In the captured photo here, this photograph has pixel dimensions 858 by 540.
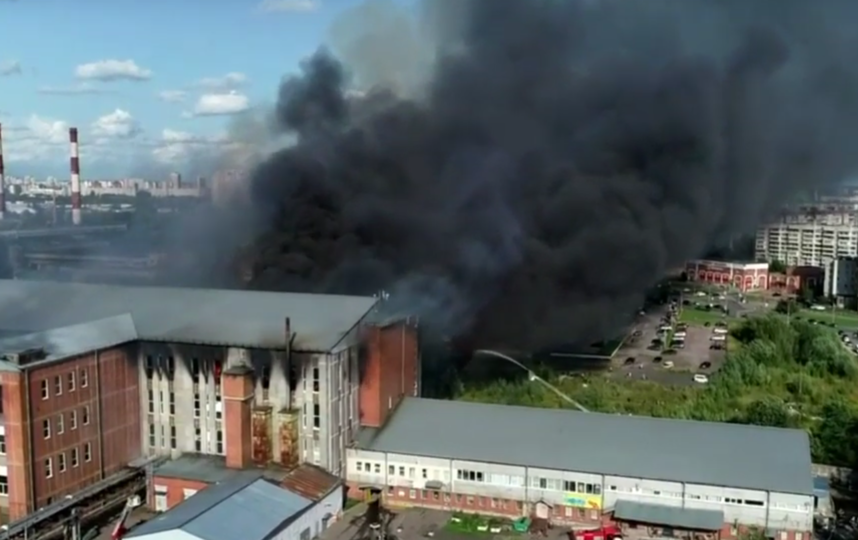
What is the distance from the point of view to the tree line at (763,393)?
1352cm

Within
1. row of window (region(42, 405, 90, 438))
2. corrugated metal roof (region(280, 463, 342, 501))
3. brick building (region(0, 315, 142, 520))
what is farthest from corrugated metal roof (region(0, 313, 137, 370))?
corrugated metal roof (region(280, 463, 342, 501))

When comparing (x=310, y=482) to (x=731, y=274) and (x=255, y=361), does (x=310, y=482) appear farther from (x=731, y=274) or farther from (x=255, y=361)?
(x=731, y=274)

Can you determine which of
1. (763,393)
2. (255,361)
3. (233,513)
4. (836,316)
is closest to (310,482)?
(233,513)

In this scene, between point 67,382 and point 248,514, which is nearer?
point 248,514

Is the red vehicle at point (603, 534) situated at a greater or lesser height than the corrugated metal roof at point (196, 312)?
lesser

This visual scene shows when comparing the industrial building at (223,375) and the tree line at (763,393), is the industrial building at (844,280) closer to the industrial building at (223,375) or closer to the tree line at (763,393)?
the tree line at (763,393)

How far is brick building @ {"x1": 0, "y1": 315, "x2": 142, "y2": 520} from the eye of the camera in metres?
9.35

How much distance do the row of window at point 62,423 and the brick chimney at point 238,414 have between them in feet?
5.25

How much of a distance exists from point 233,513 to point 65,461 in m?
2.41

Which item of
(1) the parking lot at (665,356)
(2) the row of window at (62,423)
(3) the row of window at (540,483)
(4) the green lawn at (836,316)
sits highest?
(2) the row of window at (62,423)

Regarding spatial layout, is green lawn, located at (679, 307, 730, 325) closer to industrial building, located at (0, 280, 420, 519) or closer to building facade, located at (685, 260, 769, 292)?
building facade, located at (685, 260, 769, 292)

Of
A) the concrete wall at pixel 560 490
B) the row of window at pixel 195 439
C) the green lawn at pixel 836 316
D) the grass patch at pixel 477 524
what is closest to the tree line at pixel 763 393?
the concrete wall at pixel 560 490

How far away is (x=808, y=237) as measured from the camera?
1662 inches

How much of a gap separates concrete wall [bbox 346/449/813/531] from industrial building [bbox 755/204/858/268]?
3301 cm
